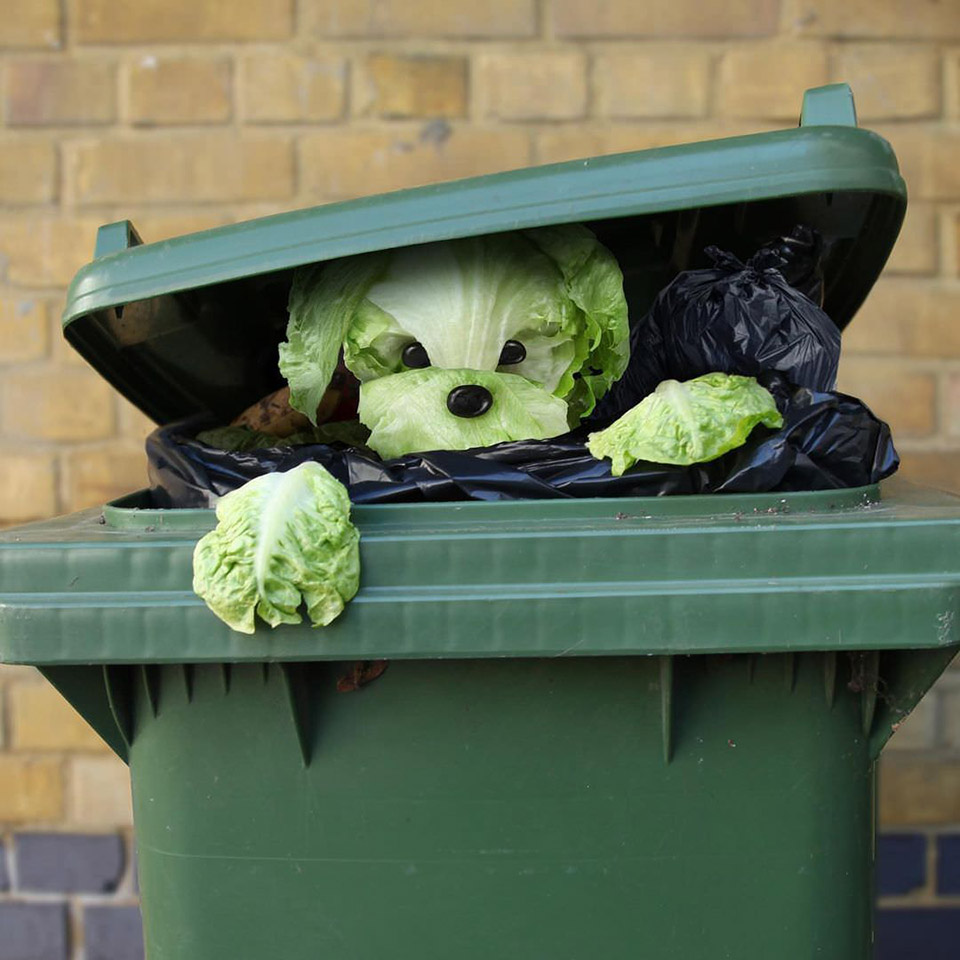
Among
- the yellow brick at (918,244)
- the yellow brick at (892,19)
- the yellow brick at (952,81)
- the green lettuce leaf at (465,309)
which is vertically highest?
the yellow brick at (892,19)

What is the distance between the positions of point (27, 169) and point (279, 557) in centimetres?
205

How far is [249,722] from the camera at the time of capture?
1.58 m

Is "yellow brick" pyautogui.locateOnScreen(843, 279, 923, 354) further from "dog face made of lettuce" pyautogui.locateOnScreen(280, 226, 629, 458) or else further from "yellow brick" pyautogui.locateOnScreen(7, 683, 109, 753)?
"yellow brick" pyautogui.locateOnScreen(7, 683, 109, 753)

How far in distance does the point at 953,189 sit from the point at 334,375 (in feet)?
6.10

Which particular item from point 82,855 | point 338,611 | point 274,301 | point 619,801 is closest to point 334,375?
point 274,301

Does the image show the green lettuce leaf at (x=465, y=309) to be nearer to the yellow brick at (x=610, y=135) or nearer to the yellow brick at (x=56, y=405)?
the yellow brick at (x=610, y=135)

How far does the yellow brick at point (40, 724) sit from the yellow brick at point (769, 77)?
2.46 m

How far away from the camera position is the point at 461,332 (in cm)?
180

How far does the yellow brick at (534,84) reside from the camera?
2879mm

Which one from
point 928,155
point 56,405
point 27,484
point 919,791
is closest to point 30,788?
point 27,484

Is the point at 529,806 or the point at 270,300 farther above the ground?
the point at 270,300

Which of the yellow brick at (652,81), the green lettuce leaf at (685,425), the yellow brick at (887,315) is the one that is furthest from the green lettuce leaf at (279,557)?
the yellow brick at (887,315)

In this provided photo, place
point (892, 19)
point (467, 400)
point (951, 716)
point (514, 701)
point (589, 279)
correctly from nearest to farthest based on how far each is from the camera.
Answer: point (514, 701), point (467, 400), point (589, 279), point (892, 19), point (951, 716)

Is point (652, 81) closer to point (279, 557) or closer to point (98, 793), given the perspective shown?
point (279, 557)
